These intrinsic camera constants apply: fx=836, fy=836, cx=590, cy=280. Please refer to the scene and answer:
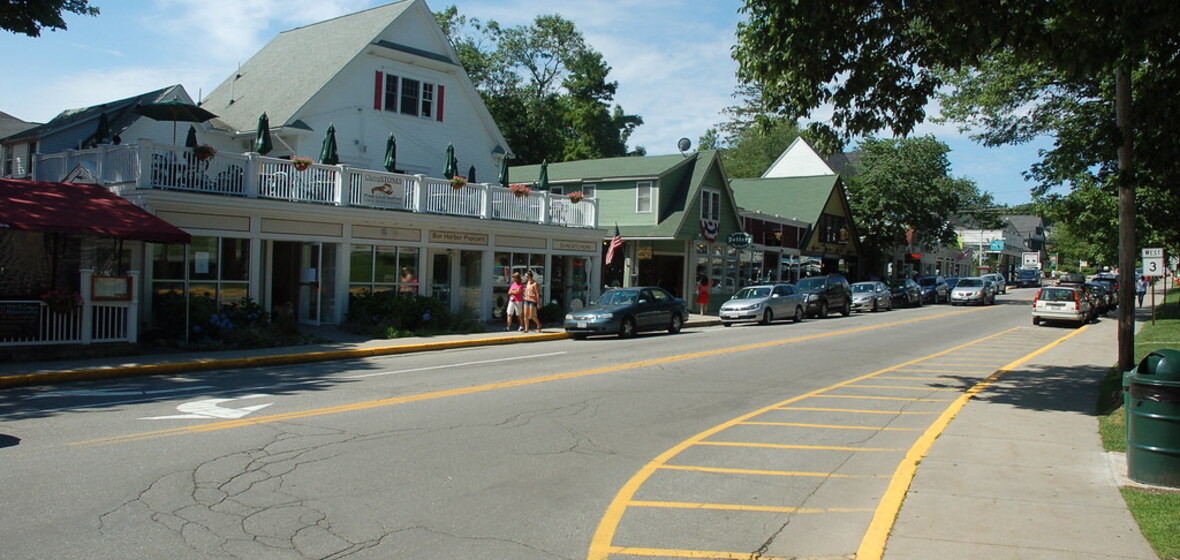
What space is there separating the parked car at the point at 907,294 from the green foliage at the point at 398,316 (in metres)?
30.3

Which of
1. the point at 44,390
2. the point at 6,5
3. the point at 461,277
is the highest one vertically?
the point at 6,5

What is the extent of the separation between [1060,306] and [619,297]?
17.9 metres

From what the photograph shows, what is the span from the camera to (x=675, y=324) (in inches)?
1008

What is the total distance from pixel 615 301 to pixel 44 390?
14.6 metres

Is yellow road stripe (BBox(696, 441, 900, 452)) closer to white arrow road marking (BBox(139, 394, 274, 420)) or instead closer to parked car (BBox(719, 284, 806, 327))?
white arrow road marking (BBox(139, 394, 274, 420))

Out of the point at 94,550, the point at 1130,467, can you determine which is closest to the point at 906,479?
the point at 1130,467

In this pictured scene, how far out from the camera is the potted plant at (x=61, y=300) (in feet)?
49.4

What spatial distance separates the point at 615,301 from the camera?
2398 centimetres

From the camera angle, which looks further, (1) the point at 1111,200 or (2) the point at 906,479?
(1) the point at 1111,200

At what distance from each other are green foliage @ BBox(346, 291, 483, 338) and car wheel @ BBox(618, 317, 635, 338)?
4.06 m

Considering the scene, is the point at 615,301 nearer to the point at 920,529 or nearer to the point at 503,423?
the point at 503,423

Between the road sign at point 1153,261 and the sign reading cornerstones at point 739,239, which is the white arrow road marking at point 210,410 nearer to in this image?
the sign reading cornerstones at point 739,239

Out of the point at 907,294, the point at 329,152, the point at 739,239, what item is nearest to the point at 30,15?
the point at 329,152

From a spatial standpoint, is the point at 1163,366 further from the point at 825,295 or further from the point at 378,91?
the point at 825,295
